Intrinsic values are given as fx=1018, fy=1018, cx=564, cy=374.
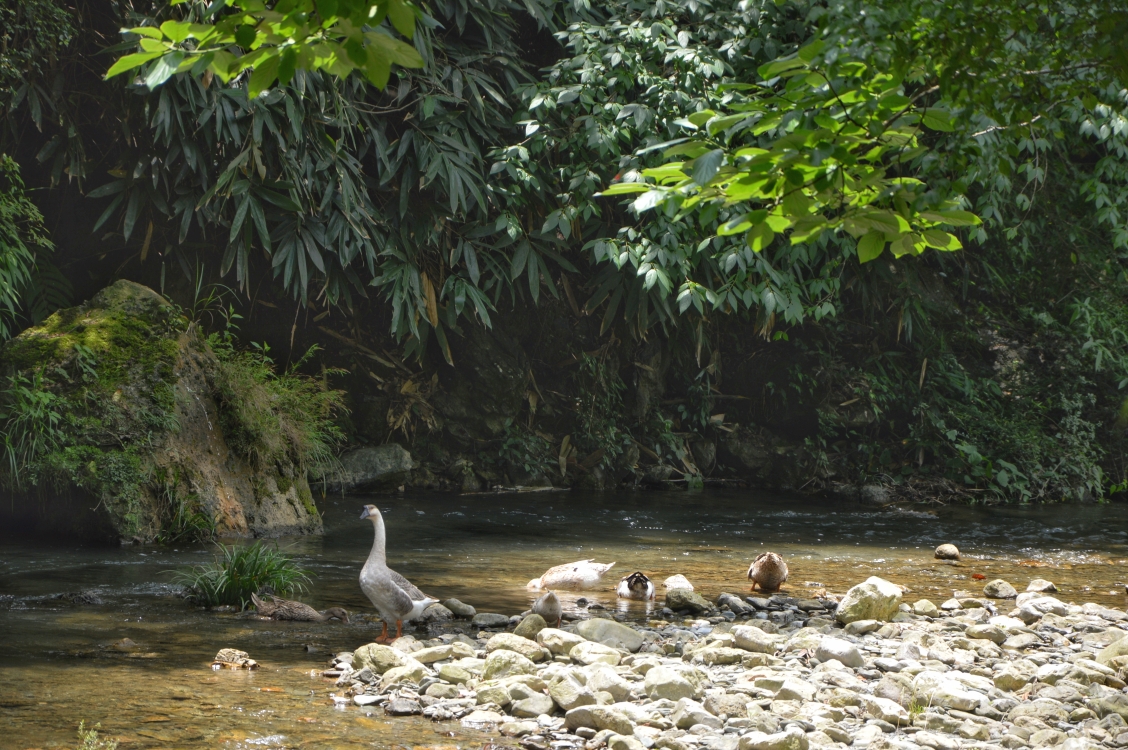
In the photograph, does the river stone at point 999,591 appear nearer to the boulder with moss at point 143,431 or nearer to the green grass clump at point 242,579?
the green grass clump at point 242,579

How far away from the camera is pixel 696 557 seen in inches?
292

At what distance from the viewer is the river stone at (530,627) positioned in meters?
4.71

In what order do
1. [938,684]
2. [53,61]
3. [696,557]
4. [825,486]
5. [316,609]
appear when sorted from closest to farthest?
1. [938,684]
2. [316,609]
3. [696,557]
4. [53,61]
5. [825,486]

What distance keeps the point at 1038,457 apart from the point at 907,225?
33.9ft

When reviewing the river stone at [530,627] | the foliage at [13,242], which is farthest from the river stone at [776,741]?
the foliage at [13,242]

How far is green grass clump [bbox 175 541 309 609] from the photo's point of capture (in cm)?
517

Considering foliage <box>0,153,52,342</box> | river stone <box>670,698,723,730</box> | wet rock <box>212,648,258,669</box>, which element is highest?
foliage <box>0,153,52,342</box>

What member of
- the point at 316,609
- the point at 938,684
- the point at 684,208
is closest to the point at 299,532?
the point at 316,609

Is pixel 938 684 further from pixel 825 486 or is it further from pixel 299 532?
pixel 825 486

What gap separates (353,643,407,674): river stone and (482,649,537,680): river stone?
338 millimetres

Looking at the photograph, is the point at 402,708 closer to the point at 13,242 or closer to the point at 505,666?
the point at 505,666

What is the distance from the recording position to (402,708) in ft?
11.8

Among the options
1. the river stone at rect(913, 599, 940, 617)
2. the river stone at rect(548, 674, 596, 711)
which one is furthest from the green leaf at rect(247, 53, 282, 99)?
the river stone at rect(913, 599, 940, 617)

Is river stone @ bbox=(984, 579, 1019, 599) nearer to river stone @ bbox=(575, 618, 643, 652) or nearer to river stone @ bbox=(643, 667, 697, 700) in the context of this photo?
river stone @ bbox=(575, 618, 643, 652)
